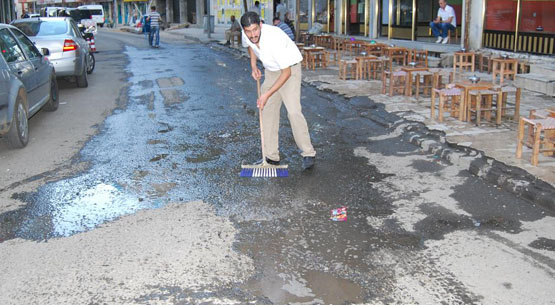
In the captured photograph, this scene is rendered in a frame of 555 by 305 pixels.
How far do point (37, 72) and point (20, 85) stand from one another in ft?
4.17

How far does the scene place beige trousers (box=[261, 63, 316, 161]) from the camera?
6008 mm

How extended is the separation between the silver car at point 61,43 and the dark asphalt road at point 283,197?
374 cm

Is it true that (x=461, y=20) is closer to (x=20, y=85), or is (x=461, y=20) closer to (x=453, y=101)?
(x=453, y=101)

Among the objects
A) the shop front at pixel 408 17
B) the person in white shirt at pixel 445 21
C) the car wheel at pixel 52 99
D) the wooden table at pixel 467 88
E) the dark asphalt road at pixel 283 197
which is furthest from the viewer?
the shop front at pixel 408 17

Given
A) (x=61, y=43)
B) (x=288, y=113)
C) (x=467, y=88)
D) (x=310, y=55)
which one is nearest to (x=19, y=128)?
(x=288, y=113)

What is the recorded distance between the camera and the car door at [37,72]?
8469 millimetres

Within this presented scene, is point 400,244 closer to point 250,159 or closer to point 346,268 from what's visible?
point 346,268

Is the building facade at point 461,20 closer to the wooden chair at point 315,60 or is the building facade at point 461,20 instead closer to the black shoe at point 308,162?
the wooden chair at point 315,60

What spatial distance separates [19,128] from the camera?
284 inches

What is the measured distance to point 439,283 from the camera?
3.59 metres

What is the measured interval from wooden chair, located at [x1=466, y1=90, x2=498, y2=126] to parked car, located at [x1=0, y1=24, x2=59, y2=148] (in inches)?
246

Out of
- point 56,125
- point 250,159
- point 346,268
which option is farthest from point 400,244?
point 56,125

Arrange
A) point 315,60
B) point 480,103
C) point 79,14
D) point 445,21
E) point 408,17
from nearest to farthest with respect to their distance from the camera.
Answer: point 480,103, point 315,60, point 445,21, point 408,17, point 79,14

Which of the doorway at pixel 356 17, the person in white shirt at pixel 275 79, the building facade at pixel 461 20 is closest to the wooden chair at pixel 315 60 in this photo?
the building facade at pixel 461 20
